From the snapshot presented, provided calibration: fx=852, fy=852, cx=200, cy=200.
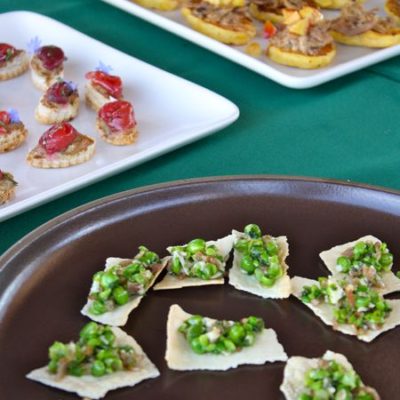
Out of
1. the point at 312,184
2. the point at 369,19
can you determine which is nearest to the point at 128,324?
the point at 312,184

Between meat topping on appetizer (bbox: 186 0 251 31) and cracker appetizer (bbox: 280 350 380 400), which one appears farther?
meat topping on appetizer (bbox: 186 0 251 31)

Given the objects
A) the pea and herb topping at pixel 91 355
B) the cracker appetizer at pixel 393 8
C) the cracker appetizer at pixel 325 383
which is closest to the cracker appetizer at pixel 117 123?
the pea and herb topping at pixel 91 355

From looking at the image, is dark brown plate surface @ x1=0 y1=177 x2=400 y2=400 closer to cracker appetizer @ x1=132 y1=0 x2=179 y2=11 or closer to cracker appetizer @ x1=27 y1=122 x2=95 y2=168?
cracker appetizer @ x1=27 y1=122 x2=95 y2=168

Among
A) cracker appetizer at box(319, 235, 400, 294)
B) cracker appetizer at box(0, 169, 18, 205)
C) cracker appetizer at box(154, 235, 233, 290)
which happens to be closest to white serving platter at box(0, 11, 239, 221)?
cracker appetizer at box(0, 169, 18, 205)

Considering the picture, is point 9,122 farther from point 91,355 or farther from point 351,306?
point 351,306

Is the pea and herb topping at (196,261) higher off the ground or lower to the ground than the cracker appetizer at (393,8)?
higher

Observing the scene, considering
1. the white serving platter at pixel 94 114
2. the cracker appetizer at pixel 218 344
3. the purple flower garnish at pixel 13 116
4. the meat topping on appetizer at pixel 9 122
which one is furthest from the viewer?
the purple flower garnish at pixel 13 116

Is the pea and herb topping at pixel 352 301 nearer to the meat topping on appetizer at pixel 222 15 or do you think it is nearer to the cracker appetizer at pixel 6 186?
the cracker appetizer at pixel 6 186
